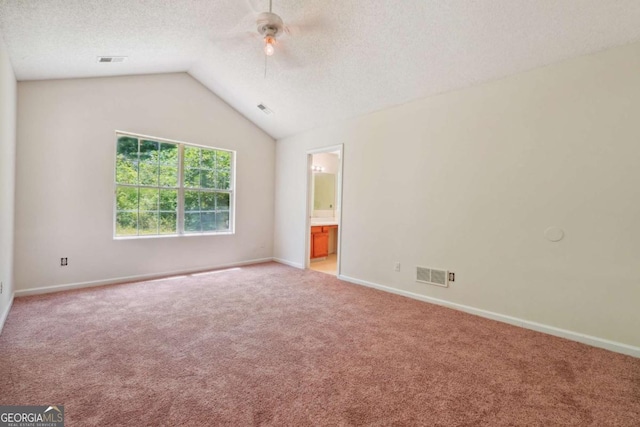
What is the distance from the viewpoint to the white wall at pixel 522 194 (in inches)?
97.2

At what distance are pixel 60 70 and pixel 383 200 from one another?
433 cm

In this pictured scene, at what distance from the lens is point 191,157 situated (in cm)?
500

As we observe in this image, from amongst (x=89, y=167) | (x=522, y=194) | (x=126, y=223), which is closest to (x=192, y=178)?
(x=126, y=223)

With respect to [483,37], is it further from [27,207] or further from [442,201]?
[27,207]

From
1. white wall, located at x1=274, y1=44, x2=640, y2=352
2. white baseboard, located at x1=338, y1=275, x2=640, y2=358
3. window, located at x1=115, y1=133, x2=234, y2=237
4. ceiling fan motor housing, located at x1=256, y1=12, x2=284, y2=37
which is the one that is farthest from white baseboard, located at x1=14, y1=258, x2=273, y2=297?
ceiling fan motor housing, located at x1=256, y1=12, x2=284, y2=37

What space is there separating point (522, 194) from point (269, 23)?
300 cm

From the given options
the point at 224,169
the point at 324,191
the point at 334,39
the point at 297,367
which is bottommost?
the point at 297,367

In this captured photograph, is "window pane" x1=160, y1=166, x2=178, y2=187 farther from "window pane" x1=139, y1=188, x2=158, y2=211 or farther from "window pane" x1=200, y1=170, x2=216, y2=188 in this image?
"window pane" x1=200, y1=170, x2=216, y2=188

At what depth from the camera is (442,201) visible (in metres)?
3.52

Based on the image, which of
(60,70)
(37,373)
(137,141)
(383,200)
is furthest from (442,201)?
(60,70)

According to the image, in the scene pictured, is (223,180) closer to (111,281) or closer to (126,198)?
(126,198)

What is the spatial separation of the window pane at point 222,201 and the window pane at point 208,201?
0.08 meters

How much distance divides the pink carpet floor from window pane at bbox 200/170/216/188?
91.5 inches

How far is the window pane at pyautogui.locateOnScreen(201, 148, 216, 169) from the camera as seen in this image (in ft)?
16.9
